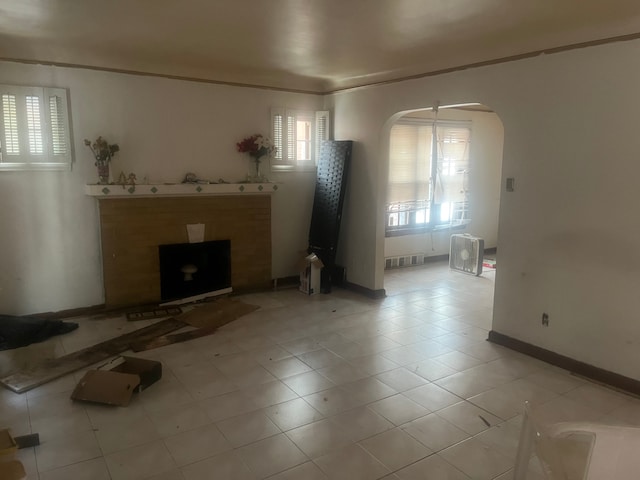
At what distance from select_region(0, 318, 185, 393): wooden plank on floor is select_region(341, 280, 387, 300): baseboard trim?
215cm

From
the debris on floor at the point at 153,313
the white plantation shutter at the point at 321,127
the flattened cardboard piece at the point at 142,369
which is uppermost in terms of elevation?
the white plantation shutter at the point at 321,127

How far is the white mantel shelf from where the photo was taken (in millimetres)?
4549

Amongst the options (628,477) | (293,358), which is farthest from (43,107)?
(628,477)

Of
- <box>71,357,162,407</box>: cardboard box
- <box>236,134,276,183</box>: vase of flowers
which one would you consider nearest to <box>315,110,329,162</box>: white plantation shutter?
<box>236,134,276,183</box>: vase of flowers

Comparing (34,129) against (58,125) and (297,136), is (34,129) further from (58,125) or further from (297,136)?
(297,136)

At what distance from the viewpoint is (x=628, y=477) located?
1457mm

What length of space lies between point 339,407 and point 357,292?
2.70 metres

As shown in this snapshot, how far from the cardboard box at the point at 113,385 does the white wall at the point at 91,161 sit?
174 centimetres

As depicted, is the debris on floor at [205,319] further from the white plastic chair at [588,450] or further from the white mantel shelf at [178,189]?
the white plastic chair at [588,450]

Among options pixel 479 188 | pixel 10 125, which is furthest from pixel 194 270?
pixel 479 188

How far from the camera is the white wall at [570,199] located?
324 cm

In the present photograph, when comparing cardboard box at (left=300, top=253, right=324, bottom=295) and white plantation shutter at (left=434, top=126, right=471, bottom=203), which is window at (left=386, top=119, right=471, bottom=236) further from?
cardboard box at (left=300, top=253, right=324, bottom=295)

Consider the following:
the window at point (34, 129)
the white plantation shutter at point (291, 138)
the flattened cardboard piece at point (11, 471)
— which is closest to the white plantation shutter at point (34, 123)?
the window at point (34, 129)

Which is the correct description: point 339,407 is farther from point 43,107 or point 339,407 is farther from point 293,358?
point 43,107
